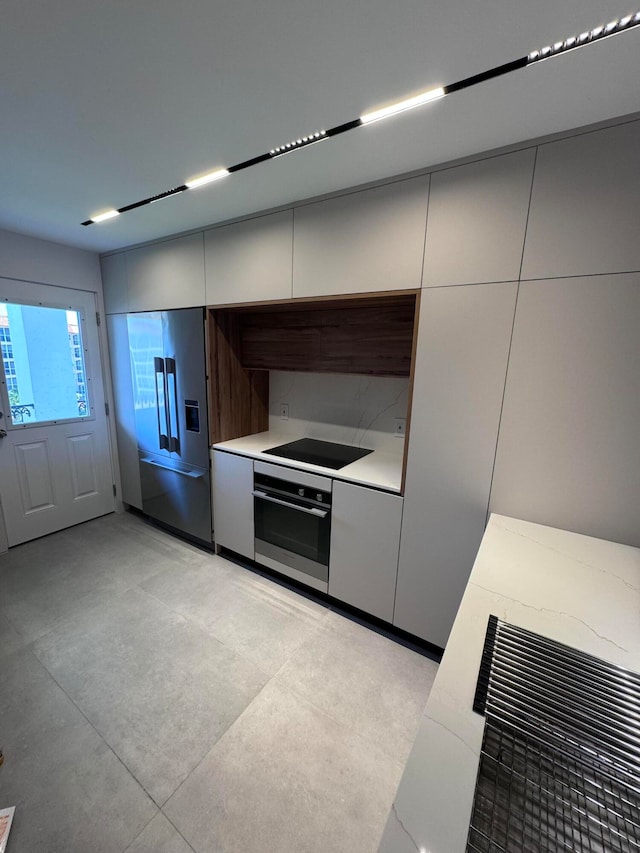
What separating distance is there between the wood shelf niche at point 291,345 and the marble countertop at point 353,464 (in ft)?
0.58

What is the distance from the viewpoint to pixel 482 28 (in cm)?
93

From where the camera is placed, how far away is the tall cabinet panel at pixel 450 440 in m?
1.59

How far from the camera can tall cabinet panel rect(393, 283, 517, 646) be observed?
5.22ft

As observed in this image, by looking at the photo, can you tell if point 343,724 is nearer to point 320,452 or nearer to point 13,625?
point 320,452

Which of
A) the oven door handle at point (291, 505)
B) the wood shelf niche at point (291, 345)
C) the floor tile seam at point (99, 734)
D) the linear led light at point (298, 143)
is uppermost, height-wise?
the linear led light at point (298, 143)

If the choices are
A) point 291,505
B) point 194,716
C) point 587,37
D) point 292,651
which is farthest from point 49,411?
point 587,37

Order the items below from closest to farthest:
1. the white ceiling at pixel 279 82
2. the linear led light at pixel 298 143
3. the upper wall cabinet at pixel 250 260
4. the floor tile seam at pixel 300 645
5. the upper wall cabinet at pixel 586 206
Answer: the white ceiling at pixel 279 82 < the upper wall cabinet at pixel 586 206 < the linear led light at pixel 298 143 < the floor tile seam at pixel 300 645 < the upper wall cabinet at pixel 250 260

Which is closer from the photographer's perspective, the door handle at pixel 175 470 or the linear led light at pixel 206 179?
the linear led light at pixel 206 179

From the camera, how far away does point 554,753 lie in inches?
27.0

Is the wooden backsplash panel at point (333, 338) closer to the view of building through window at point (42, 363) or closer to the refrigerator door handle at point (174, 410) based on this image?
the refrigerator door handle at point (174, 410)

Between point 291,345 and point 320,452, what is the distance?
0.85 metres

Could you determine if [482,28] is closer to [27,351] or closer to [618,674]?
[618,674]

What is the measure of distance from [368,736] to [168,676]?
105 centimetres

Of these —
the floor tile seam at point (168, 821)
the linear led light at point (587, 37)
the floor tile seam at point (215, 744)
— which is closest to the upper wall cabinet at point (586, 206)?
the linear led light at point (587, 37)
